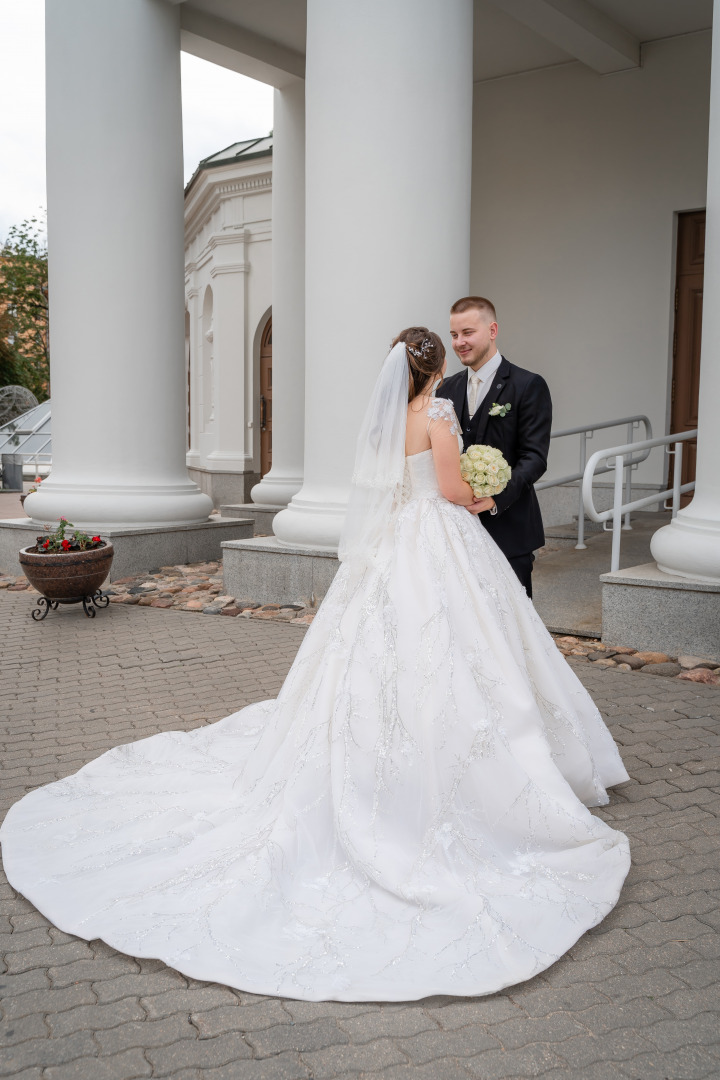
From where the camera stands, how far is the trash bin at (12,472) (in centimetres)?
2584

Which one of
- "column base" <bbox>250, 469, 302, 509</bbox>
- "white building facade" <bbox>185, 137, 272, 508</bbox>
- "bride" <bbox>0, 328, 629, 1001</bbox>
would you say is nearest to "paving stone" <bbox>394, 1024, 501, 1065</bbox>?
"bride" <bbox>0, 328, 629, 1001</bbox>

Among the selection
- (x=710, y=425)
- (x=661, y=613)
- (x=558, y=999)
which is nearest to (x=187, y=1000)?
(x=558, y=999)

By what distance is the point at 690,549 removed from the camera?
546cm

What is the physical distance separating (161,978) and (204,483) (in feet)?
51.5

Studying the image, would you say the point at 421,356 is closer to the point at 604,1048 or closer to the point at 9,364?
the point at 604,1048

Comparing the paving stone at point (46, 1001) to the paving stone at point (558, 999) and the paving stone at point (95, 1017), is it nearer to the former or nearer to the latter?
the paving stone at point (95, 1017)

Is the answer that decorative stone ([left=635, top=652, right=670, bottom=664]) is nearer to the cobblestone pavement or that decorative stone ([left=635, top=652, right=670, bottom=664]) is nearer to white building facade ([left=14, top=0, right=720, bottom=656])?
white building facade ([left=14, top=0, right=720, bottom=656])

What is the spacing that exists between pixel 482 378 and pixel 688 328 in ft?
20.7

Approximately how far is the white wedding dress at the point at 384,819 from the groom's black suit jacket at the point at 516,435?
56 centimetres

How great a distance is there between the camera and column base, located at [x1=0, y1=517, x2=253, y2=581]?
342 inches

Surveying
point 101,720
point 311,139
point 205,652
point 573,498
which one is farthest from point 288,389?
point 101,720

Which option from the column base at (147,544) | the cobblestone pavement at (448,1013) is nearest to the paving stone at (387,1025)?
the cobblestone pavement at (448,1013)

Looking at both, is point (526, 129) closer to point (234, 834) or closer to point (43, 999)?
point (234, 834)

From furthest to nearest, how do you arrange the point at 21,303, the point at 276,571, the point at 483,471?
the point at 21,303
the point at 276,571
the point at 483,471
